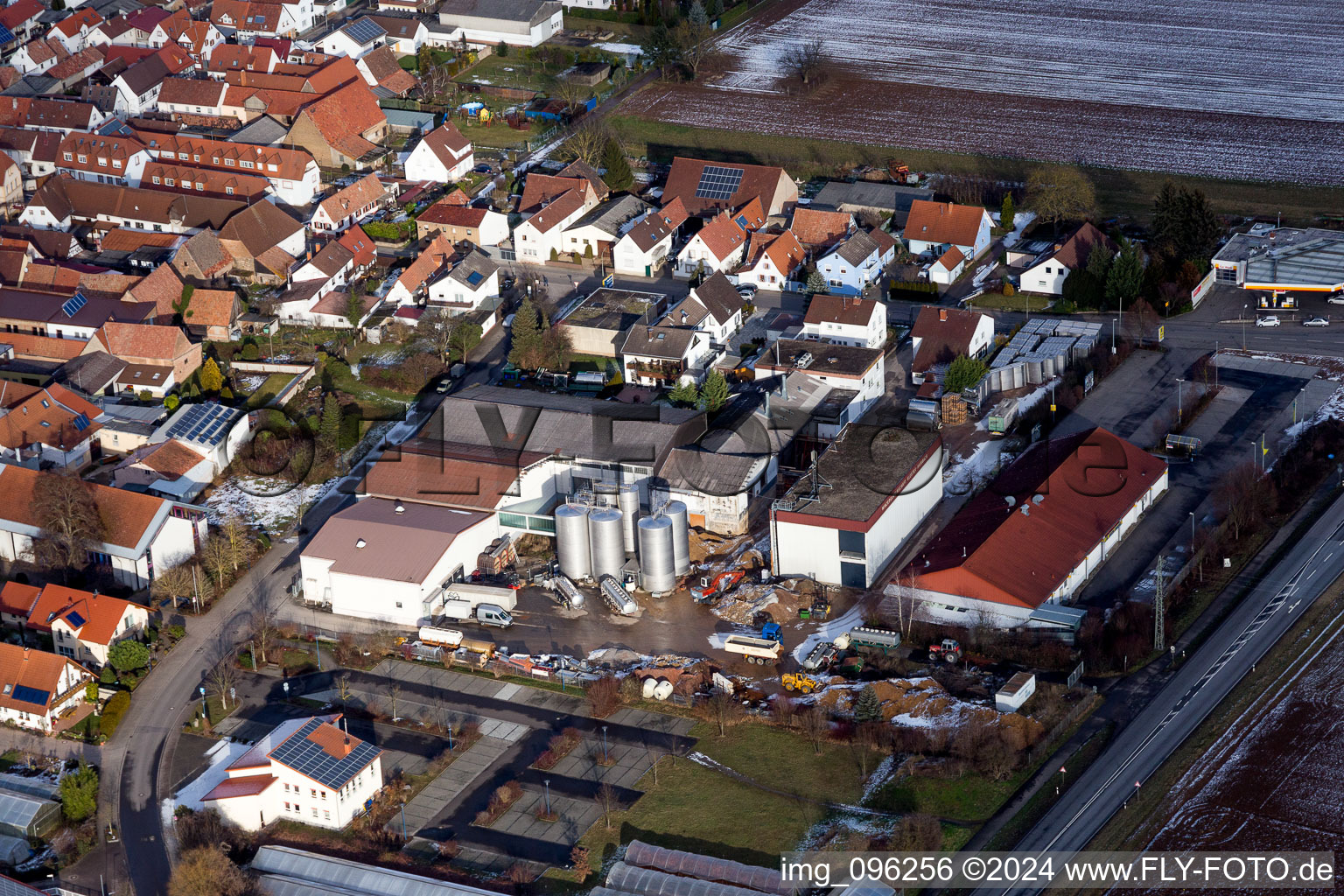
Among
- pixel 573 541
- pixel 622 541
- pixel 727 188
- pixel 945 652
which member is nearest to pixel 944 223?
pixel 727 188

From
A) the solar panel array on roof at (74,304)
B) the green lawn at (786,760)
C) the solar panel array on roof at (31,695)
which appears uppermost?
the solar panel array on roof at (74,304)

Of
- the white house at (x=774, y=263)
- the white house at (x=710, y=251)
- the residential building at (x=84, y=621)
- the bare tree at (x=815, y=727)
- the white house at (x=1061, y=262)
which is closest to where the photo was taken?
the bare tree at (x=815, y=727)

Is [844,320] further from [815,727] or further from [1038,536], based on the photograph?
[815,727]

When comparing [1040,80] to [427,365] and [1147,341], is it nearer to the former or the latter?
[1147,341]

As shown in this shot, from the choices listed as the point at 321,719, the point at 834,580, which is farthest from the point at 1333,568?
the point at 321,719

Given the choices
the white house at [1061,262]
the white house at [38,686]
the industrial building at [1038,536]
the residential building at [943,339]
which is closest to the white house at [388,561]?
the white house at [38,686]

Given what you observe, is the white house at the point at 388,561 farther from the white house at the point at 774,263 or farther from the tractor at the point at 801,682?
the white house at the point at 774,263

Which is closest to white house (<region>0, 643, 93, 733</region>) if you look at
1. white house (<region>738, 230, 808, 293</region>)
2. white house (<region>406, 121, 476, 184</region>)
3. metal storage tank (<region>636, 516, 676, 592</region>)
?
metal storage tank (<region>636, 516, 676, 592</region>)
